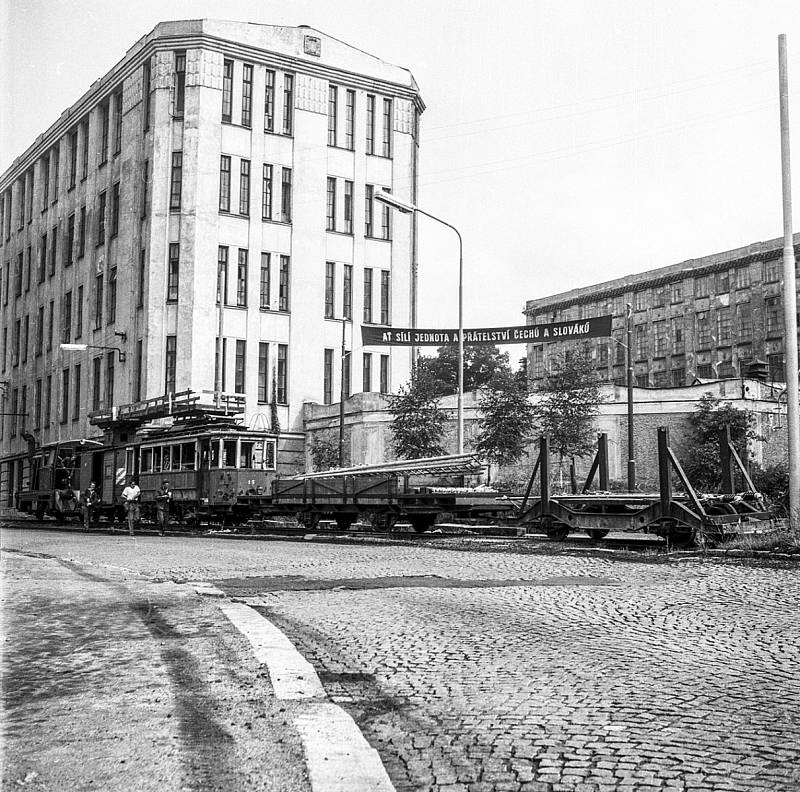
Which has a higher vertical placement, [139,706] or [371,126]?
[371,126]

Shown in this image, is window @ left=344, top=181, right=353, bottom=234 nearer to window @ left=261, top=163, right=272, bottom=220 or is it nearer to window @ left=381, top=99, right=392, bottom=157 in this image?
window @ left=381, top=99, right=392, bottom=157

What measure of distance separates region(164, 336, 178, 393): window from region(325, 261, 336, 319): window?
8.21 metres

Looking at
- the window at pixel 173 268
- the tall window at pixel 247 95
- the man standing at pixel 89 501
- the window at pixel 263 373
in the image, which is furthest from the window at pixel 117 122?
the man standing at pixel 89 501

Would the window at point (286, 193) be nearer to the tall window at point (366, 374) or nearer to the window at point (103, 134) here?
the tall window at point (366, 374)

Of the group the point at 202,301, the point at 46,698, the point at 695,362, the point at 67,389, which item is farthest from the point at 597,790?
the point at 695,362

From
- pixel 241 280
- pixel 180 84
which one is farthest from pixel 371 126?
pixel 241 280

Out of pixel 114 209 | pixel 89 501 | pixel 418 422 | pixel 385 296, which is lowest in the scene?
pixel 89 501

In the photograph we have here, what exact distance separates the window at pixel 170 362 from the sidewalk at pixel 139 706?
39.3 m

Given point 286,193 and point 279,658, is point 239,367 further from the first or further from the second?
point 279,658

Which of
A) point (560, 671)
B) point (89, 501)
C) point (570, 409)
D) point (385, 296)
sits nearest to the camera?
point (560, 671)

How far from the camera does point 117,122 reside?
51656 millimetres

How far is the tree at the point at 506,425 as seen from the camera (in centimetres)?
3544

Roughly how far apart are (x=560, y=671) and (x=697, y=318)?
67.4 meters

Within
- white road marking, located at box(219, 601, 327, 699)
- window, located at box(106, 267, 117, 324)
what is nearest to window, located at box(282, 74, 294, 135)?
window, located at box(106, 267, 117, 324)
